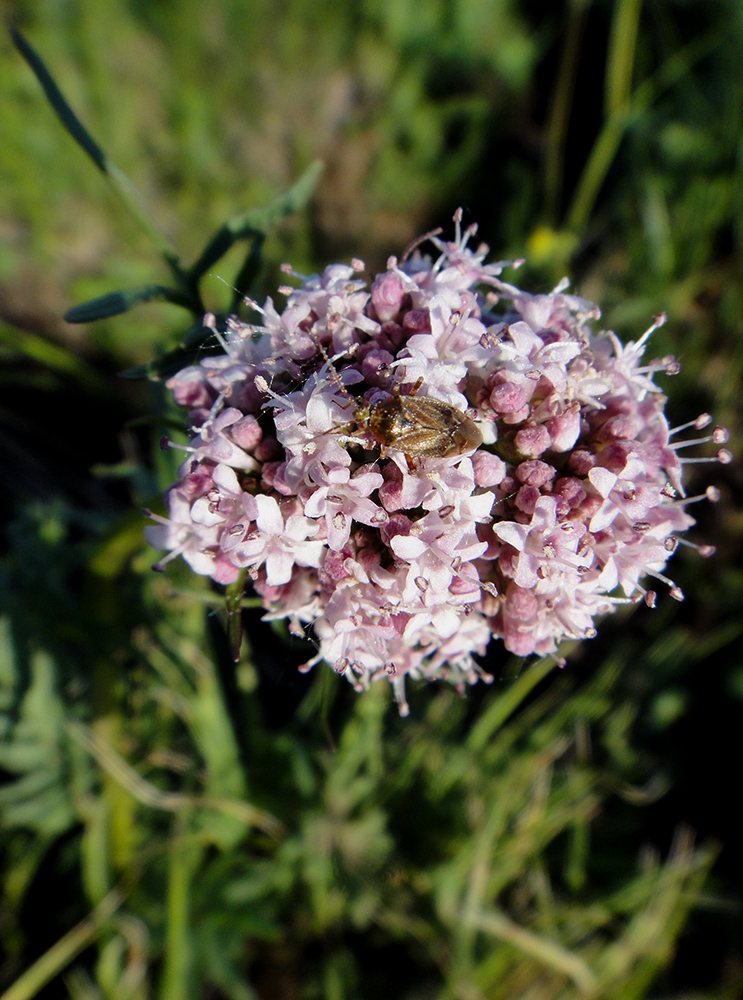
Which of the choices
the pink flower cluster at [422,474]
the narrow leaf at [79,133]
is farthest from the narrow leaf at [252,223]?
the pink flower cluster at [422,474]

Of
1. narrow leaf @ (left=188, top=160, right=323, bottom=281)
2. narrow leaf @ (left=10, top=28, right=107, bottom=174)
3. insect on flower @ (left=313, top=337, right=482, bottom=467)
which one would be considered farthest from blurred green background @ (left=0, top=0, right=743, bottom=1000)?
narrow leaf @ (left=10, top=28, right=107, bottom=174)

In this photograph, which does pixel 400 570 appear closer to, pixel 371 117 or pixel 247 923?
pixel 247 923

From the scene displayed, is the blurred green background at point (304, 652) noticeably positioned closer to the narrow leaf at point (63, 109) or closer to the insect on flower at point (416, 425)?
the insect on flower at point (416, 425)

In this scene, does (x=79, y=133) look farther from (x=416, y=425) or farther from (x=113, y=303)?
(x=416, y=425)

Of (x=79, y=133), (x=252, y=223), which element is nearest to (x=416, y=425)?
(x=252, y=223)

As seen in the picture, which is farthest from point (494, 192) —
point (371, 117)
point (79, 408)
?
point (79, 408)

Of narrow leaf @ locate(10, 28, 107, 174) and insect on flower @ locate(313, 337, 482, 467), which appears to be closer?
insect on flower @ locate(313, 337, 482, 467)

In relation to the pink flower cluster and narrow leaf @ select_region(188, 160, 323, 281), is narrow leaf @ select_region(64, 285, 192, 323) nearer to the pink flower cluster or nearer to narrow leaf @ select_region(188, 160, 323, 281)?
narrow leaf @ select_region(188, 160, 323, 281)
